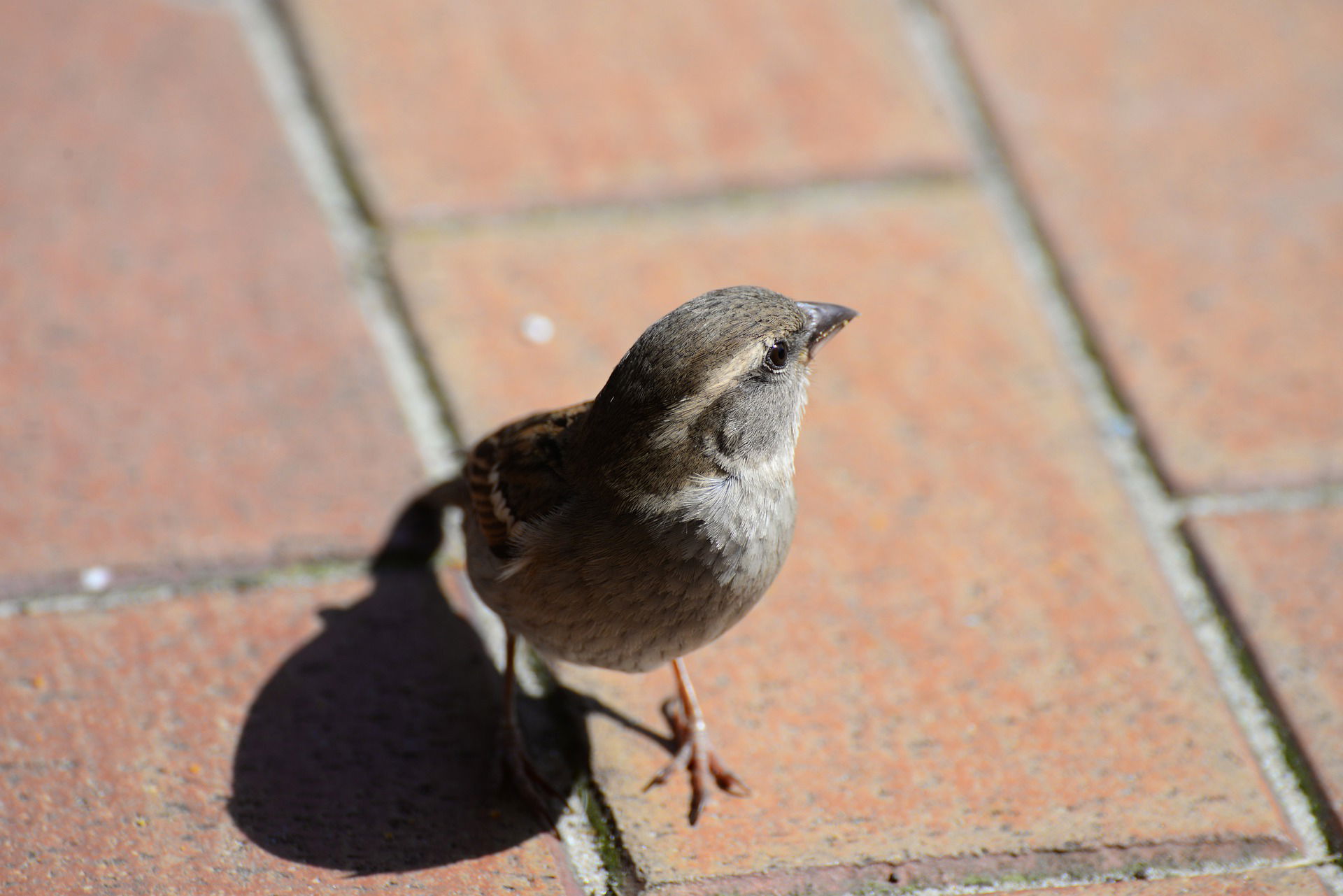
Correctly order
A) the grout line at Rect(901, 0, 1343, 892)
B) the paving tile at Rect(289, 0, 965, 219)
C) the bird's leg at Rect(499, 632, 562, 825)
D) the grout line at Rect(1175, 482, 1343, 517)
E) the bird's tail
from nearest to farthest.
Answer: the bird's leg at Rect(499, 632, 562, 825) < the grout line at Rect(901, 0, 1343, 892) < the bird's tail < the grout line at Rect(1175, 482, 1343, 517) < the paving tile at Rect(289, 0, 965, 219)

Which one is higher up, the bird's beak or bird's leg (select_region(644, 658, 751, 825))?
the bird's beak

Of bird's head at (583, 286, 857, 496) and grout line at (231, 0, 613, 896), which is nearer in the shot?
bird's head at (583, 286, 857, 496)

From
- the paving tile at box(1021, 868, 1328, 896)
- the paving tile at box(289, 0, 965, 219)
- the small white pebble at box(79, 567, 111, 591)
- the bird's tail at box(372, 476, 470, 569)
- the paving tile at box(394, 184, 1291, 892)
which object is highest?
the paving tile at box(289, 0, 965, 219)

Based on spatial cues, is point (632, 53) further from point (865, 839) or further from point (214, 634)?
point (865, 839)

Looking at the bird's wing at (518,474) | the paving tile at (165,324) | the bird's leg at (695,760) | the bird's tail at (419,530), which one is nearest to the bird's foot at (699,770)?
the bird's leg at (695,760)

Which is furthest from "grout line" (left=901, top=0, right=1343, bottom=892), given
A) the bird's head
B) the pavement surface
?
the bird's head

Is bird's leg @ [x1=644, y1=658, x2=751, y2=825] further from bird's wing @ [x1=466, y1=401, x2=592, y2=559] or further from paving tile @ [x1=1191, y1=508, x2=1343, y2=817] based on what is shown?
paving tile @ [x1=1191, y1=508, x2=1343, y2=817]

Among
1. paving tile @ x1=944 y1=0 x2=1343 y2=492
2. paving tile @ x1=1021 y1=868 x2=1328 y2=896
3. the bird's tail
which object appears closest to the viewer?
paving tile @ x1=1021 y1=868 x2=1328 y2=896

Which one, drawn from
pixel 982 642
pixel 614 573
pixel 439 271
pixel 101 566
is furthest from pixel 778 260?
pixel 101 566
